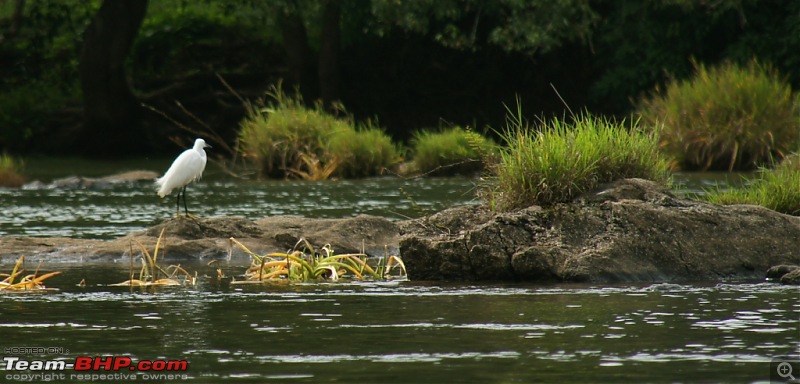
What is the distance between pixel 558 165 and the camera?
40.9 ft

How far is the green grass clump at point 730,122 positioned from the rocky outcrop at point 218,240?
1327 cm

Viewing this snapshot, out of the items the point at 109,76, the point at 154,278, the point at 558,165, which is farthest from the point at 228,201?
the point at 109,76

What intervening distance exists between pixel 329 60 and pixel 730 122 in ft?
47.4

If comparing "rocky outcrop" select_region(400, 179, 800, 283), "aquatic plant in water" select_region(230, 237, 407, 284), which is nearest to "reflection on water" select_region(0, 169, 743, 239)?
"aquatic plant in water" select_region(230, 237, 407, 284)

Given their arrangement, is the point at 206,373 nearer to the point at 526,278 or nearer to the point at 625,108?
the point at 526,278

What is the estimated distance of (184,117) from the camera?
40.7 metres

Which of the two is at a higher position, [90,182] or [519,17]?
[519,17]

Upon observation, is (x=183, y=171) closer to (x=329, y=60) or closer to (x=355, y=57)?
(x=329, y=60)

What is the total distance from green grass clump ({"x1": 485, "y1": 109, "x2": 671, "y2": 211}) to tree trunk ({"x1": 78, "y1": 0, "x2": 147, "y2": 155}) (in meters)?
26.1

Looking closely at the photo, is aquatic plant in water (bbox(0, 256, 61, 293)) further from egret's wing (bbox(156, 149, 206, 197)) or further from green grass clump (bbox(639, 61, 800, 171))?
green grass clump (bbox(639, 61, 800, 171))

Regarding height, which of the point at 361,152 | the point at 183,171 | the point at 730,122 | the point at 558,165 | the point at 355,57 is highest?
the point at 355,57

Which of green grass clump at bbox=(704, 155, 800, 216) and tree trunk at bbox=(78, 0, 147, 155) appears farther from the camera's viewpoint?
tree trunk at bbox=(78, 0, 147, 155)

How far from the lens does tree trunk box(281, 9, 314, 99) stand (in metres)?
39.6

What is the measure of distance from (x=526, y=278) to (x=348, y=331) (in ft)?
10.1
